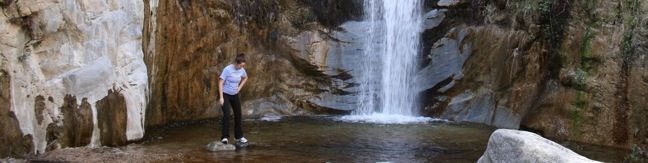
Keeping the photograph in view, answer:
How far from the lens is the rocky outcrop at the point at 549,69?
31.8ft

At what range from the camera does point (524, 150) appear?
4.52 metres

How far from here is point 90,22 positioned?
27.0 feet

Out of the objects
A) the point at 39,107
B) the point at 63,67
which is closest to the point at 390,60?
the point at 63,67

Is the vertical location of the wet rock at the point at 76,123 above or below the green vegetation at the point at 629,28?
below

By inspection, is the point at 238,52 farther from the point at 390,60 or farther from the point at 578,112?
the point at 578,112

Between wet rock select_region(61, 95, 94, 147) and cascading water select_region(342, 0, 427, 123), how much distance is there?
21.2 ft

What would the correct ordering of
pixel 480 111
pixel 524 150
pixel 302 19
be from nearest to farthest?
pixel 524 150 < pixel 480 111 < pixel 302 19

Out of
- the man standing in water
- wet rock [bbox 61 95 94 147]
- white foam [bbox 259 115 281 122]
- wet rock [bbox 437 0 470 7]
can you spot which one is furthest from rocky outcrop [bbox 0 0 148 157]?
wet rock [bbox 437 0 470 7]

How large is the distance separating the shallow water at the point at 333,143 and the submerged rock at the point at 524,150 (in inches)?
118

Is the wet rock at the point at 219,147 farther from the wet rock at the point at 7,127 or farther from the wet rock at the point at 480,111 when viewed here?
the wet rock at the point at 480,111

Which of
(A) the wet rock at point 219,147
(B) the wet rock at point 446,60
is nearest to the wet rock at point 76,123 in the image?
(A) the wet rock at point 219,147

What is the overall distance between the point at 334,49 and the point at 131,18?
5827 millimetres

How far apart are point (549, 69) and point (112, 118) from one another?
7028 mm

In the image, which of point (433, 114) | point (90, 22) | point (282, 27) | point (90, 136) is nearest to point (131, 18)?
point (90, 22)
